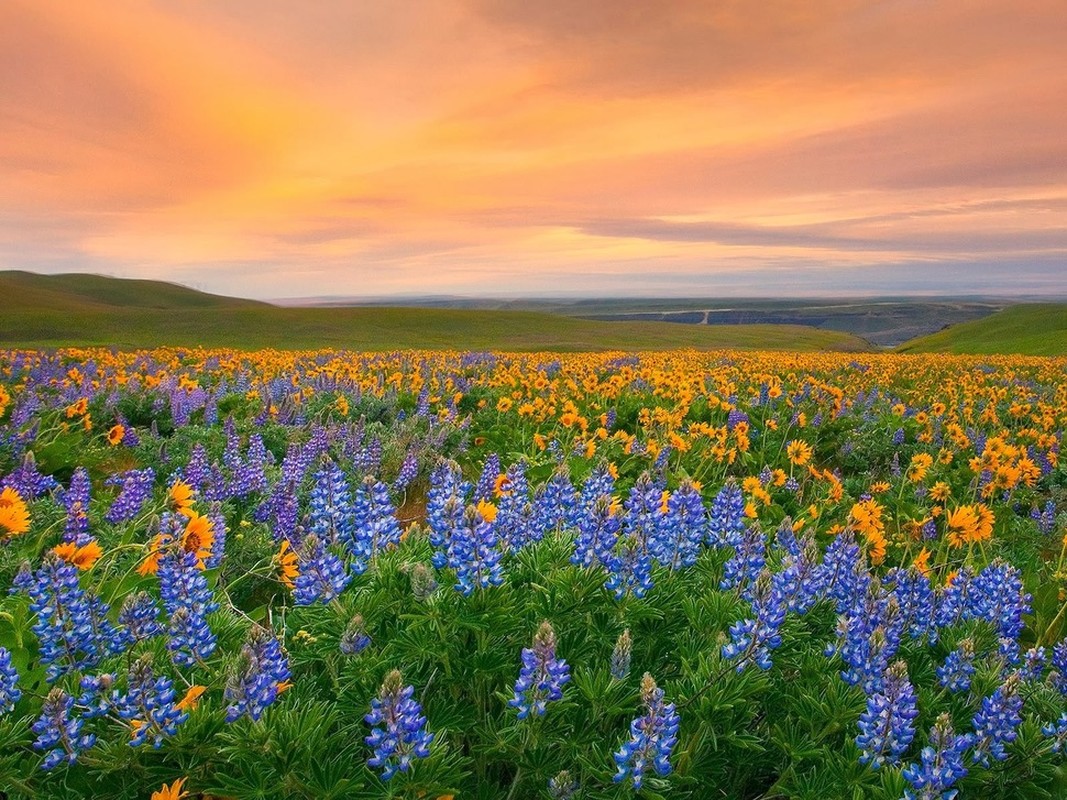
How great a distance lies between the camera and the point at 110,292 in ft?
367

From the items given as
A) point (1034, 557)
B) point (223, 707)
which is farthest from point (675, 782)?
point (1034, 557)

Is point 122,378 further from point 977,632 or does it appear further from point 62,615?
point 977,632

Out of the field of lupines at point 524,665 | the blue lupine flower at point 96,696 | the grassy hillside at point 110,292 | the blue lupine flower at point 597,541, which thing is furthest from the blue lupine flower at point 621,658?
the grassy hillside at point 110,292

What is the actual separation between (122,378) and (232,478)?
221 inches

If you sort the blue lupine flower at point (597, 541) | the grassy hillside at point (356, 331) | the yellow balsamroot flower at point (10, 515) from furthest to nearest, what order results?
the grassy hillside at point (356, 331) < the yellow balsamroot flower at point (10, 515) < the blue lupine flower at point (597, 541)

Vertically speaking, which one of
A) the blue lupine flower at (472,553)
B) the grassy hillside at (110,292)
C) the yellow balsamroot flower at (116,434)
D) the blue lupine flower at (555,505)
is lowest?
the yellow balsamroot flower at (116,434)

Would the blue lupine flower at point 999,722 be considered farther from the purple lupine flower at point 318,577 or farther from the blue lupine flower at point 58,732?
the blue lupine flower at point 58,732

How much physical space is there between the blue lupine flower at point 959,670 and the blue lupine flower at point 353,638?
211cm

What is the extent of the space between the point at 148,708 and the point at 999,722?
2.63 metres

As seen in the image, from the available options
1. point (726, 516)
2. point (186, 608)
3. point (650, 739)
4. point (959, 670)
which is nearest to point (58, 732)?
point (186, 608)

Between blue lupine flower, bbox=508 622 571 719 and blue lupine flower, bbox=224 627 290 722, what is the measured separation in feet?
2.41

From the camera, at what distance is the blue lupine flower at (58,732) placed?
196cm

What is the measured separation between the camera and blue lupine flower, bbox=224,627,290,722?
1954mm

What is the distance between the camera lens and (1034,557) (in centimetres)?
492
